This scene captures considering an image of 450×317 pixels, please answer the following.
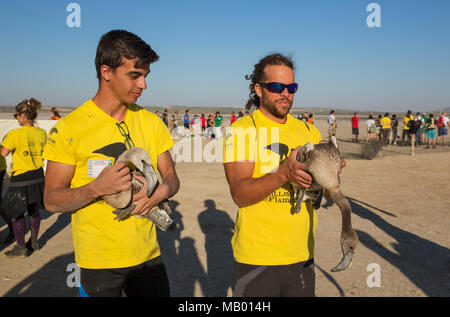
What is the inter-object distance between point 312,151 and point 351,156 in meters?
18.0

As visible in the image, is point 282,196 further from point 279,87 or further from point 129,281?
point 129,281

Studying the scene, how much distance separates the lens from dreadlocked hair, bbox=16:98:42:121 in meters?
5.93

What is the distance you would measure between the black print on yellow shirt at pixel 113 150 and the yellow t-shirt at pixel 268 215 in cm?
85

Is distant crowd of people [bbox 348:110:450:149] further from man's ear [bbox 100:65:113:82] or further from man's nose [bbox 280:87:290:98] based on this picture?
man's ear [bbox 100:65:113:82]

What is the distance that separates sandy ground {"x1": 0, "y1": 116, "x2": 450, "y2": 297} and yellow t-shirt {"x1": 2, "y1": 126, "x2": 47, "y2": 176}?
1735 mm

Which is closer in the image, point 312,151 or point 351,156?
point 312,151

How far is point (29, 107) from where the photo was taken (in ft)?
19.7

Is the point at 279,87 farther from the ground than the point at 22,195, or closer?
farther from the ground

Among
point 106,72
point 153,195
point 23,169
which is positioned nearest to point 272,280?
point 153,195

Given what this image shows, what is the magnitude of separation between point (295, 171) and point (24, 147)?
5.72m

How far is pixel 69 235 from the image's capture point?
7.25 m

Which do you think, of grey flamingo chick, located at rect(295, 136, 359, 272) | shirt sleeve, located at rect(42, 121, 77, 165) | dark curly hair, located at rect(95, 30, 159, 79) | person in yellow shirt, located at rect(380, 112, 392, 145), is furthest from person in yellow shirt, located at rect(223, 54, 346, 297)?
person in yellow shirt, located at rect(380, 112, 392, 145)

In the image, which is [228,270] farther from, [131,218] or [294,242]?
[131,218]
